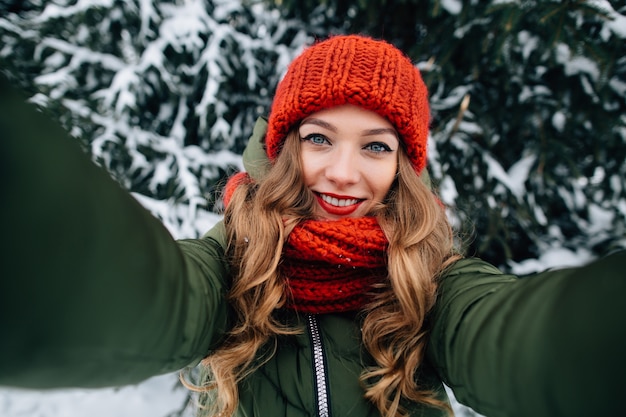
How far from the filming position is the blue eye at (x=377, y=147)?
3.85 feet

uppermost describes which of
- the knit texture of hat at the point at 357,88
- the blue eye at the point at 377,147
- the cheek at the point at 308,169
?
the knit texture of hat at the point at 357,88

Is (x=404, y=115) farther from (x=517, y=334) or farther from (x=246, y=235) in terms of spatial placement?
(x=517, y=334)

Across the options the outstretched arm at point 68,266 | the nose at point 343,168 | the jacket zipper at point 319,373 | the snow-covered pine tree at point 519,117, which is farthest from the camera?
the snow-covered pine tree at point 519,117

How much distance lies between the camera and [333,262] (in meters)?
1.01

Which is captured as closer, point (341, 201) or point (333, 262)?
point (333, 262)

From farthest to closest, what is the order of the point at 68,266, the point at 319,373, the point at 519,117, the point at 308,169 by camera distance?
the point at 519,117 → the point at 308,169 → the point at 319,373 → the point at 68,266

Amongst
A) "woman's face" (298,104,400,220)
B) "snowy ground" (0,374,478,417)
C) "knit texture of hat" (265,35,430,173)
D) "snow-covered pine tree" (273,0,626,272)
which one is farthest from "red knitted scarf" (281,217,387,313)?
"snowy ground" (0,374,478,417)

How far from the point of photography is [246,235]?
1103 mm

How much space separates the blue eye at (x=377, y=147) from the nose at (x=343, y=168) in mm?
72

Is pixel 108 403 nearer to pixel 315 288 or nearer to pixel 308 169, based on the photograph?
pixel 315 288

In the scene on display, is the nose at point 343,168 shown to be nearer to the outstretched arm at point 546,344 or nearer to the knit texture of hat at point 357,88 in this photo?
the knit texture of hat at point 357,88

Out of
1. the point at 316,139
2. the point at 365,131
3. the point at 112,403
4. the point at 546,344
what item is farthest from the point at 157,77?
the point at 546,344

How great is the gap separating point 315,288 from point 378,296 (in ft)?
0.67

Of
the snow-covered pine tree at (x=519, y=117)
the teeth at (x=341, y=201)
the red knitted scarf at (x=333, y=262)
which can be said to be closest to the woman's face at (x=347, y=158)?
the teeth at (x=341, y=201)
